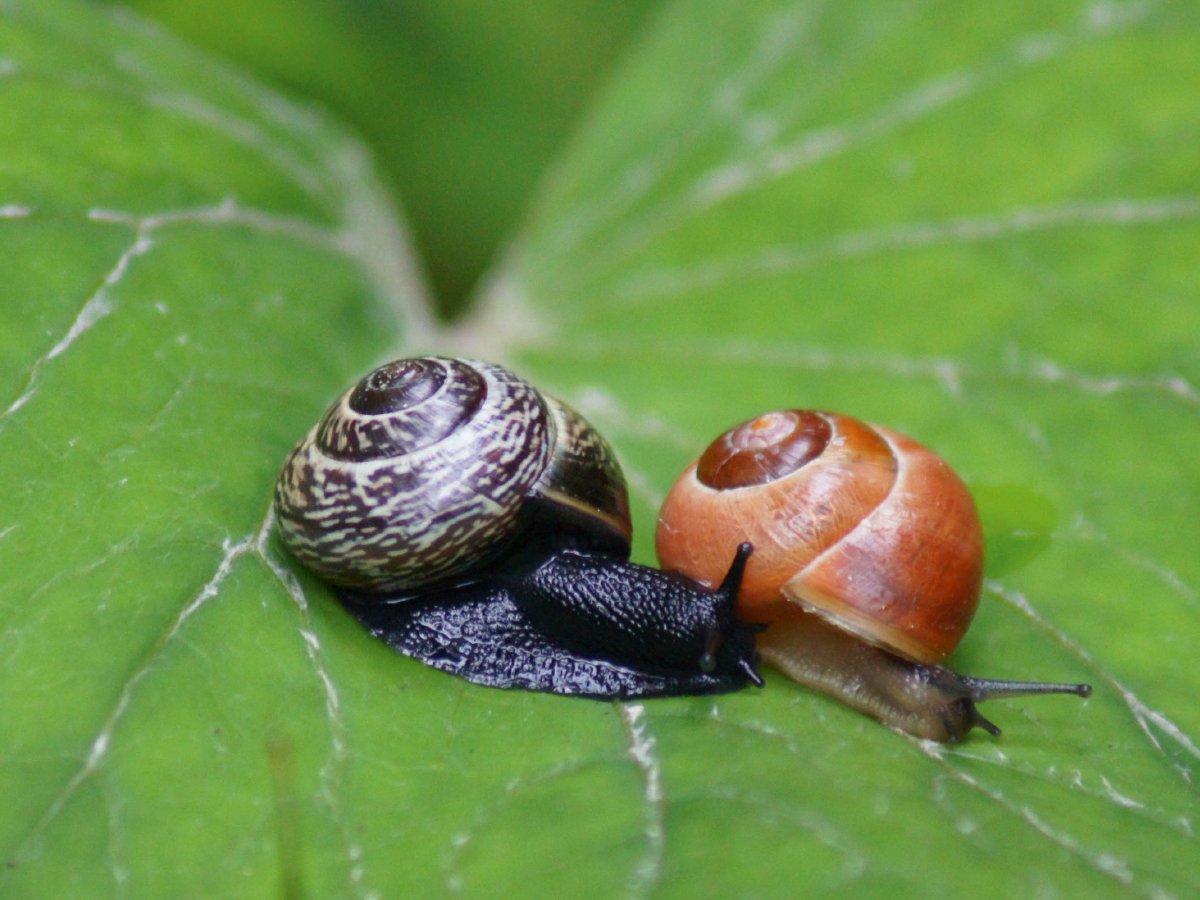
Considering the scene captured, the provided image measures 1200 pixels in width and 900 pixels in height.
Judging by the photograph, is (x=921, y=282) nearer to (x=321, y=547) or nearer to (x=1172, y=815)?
(x=1172, y=815)

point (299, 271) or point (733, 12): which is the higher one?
point (733, 12)

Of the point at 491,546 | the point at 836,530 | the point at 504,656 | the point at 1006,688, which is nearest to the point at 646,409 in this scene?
the point at 491,546

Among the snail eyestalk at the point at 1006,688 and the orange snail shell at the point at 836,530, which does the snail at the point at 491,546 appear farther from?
the snail eyestalk at the point at 1006,688

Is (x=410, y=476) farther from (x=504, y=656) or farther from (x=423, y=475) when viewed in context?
(x=504, y=656)

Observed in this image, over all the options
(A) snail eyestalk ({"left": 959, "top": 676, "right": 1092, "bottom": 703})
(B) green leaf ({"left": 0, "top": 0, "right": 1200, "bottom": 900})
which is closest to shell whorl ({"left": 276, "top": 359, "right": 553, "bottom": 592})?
(B) green leaf ({"left": 0, "top": 0, "right": 1200, "bottom": 900})

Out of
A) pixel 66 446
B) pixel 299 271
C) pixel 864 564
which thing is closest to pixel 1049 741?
pixel 864 564

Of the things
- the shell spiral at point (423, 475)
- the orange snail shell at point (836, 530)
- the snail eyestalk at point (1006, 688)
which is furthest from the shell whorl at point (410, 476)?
the snail eyestalk at point (1006, 688)
